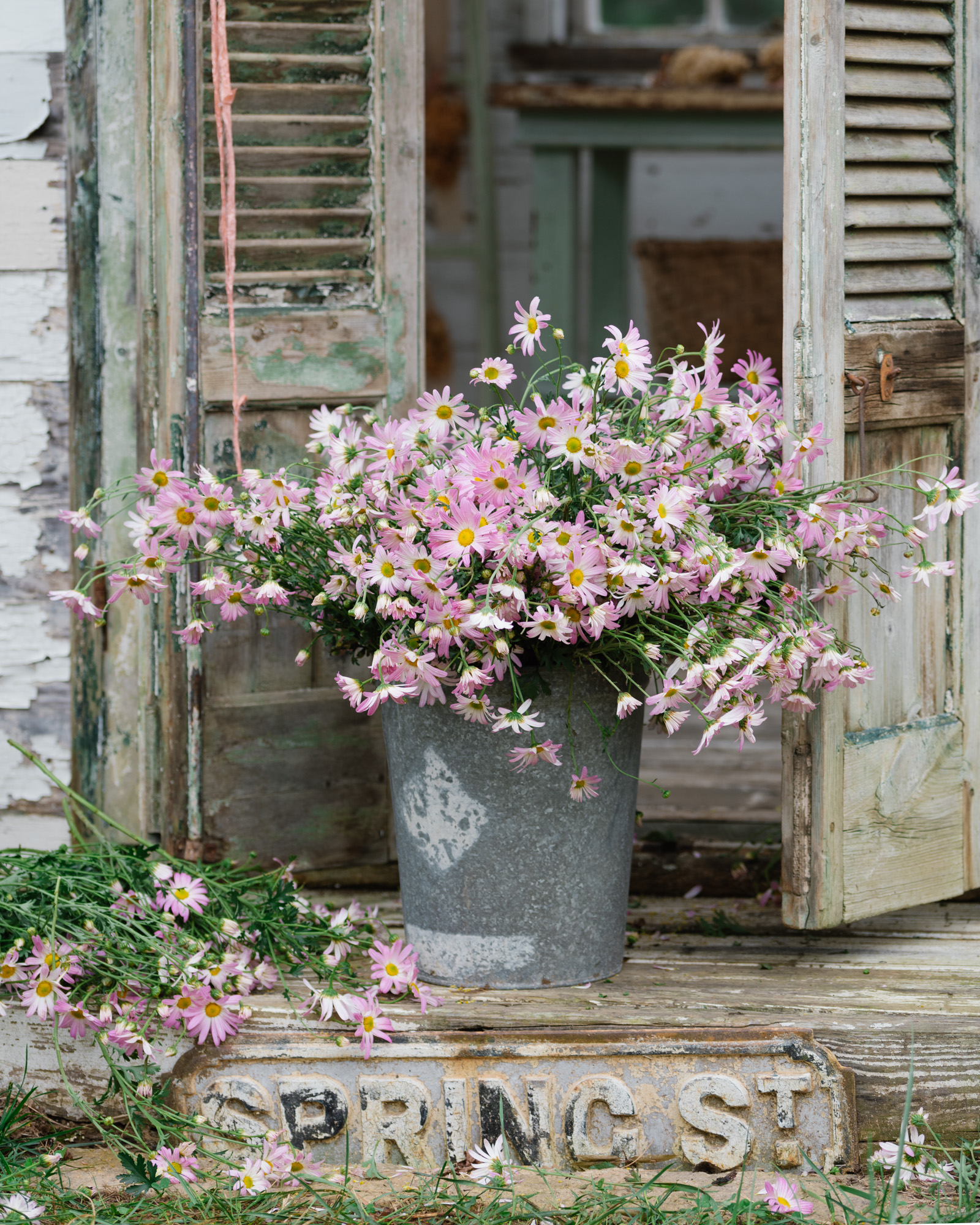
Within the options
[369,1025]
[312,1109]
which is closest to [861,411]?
[369,1025]

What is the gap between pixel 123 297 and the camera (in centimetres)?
265

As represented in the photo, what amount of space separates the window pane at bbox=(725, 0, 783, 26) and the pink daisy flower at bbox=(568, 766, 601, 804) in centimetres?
469

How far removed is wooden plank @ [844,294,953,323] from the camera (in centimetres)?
230

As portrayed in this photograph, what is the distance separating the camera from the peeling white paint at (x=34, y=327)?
8.86 ft

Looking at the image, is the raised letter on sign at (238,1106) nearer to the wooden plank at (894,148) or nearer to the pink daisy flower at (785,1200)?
the pink daisy flower at (785,1200)

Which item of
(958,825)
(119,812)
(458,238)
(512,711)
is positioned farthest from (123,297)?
(458,238)

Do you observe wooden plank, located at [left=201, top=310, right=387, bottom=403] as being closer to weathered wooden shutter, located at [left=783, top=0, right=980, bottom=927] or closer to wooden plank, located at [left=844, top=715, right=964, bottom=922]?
weathered wooden shutter, located at [left=783, top=0, right=980, bottom=927]

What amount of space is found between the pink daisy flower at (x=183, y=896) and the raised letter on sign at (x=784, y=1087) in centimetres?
89

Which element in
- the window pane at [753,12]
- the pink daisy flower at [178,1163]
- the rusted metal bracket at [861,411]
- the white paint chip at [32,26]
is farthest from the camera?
the window pane at [753,12]

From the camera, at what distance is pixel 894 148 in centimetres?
234

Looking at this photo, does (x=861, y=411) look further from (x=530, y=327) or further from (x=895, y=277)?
(x=530, y=327)

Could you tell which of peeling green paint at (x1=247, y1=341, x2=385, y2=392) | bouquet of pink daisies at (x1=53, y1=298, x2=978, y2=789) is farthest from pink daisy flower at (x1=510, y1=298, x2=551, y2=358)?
peeling green paint at (x1=247, y1=341, x2=385, y2=392)

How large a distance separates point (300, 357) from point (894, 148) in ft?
3.68

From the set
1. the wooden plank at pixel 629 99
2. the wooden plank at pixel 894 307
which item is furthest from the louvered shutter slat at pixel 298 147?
the wooden plank at pixel 629 99
